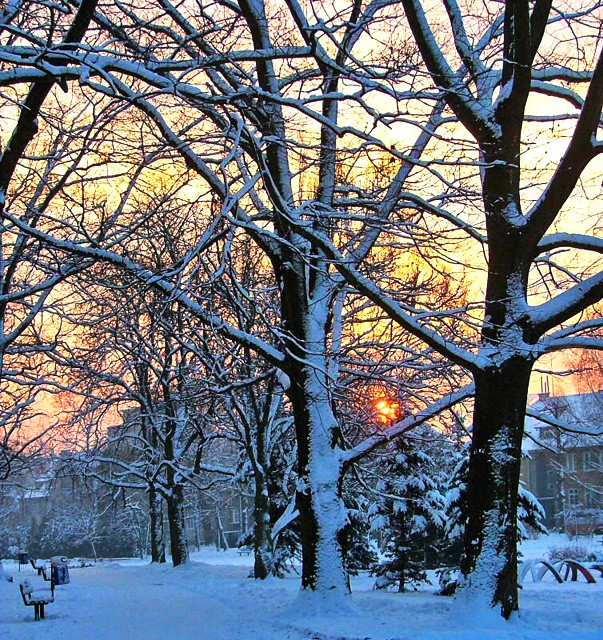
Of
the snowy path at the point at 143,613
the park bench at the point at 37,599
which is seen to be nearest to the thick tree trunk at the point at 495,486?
the snowy path at the point at 143,613

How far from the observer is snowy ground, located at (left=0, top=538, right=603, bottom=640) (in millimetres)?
8750

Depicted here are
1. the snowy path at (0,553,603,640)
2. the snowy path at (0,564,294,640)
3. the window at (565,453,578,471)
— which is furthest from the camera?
the window at (565,453,578,471)

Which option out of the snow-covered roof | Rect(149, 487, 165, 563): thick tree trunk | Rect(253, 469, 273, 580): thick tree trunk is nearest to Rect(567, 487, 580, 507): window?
the snow-covered roof

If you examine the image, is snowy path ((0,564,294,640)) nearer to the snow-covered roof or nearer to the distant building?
the snow-covered roof

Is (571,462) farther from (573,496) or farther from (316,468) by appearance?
(316,468)

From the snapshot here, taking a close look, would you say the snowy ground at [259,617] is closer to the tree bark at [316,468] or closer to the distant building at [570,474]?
the tree bark at [316,468]

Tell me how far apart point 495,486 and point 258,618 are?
4.74 m

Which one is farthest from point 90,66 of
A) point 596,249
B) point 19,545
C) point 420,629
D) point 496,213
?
point 19,545

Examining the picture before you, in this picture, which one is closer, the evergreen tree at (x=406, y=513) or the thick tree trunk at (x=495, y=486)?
the thick tree trunk at (x=495, y=486)

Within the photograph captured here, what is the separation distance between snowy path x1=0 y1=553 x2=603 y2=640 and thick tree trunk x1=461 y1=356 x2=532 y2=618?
39 cm

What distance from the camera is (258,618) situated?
38.3ft

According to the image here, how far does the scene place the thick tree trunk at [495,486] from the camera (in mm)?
8828

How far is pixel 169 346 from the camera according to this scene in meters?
24.7

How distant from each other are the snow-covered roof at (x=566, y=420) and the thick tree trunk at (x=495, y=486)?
1462 mm
